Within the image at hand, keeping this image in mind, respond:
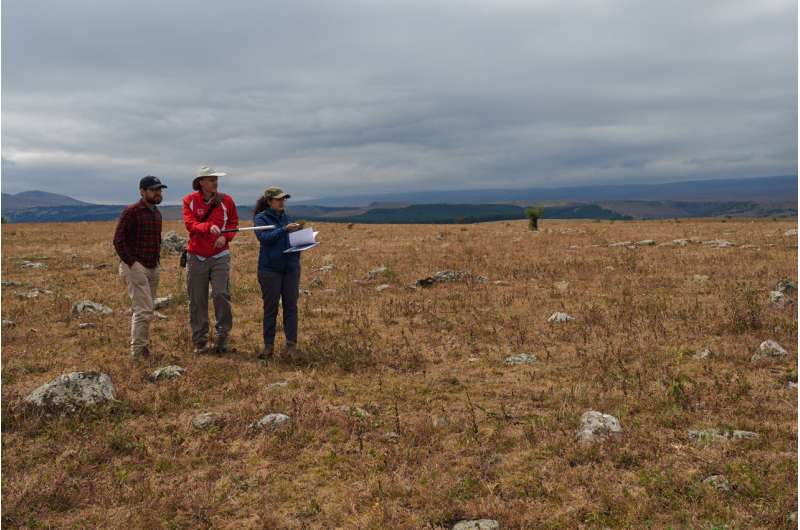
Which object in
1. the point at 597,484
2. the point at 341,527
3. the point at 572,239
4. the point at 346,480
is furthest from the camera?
the point at 572,239

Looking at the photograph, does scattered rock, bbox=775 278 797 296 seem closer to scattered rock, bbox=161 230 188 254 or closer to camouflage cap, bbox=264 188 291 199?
camouflage cap, bbox=264 188 291 199

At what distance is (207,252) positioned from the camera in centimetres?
984

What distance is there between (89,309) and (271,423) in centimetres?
836

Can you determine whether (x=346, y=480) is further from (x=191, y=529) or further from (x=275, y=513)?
(x=191, y=529)

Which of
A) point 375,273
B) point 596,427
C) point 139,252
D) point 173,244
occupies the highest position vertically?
point 139,252

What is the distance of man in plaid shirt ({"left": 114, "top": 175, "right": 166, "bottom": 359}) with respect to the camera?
935cm

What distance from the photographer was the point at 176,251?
2605cm

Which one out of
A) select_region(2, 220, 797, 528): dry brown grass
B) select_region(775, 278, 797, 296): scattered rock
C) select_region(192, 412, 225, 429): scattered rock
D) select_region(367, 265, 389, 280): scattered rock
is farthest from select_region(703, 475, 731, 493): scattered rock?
select_region(367, 265, 389, 280): scattered rock

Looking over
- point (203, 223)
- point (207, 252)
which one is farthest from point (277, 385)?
point (203, 223)

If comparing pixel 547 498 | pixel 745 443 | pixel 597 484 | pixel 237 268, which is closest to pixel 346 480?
pixel 547 498

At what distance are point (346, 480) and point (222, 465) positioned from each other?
1392 millimetres

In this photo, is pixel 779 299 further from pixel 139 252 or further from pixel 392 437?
pixel 139 252

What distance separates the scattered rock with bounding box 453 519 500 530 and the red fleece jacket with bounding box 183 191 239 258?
21.5ft

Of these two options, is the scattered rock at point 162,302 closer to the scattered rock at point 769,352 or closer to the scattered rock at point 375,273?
the scattered rock at point 375,273
